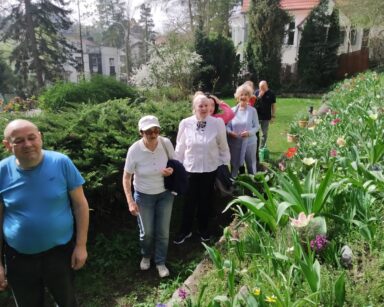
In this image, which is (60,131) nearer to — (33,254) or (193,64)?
(33,254)

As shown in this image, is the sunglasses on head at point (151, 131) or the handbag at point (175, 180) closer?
the sunglasses on head at point (151, 131)

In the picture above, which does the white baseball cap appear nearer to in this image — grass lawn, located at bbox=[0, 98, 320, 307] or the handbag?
the handbag

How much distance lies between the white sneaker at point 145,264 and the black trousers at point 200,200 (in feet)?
1.91

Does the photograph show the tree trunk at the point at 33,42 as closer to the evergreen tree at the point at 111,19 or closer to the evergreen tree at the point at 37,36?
the evergreen tree at the point at 37,36

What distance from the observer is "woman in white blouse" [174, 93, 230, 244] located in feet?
11.6

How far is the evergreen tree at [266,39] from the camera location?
17766 mm

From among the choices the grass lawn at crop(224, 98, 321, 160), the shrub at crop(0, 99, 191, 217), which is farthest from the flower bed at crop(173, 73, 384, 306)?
the grass lawn at crop(224, 98, 321, 160)

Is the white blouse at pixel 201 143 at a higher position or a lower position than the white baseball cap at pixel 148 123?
lower

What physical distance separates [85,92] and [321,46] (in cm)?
1502

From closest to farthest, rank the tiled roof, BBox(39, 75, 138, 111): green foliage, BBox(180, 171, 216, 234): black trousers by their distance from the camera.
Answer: BBox(180, 171, 216, 234): black trousers → BBox(39, 75, 138, 111): green foliage → the tiled roof

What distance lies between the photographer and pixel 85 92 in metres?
7.88

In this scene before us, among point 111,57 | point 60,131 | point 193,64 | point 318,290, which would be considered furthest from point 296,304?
point 111,57

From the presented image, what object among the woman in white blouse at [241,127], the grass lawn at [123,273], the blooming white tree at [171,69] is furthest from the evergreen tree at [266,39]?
the grass lawn at [123,273]

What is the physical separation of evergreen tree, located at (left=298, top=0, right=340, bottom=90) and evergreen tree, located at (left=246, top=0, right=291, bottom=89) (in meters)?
1.62
